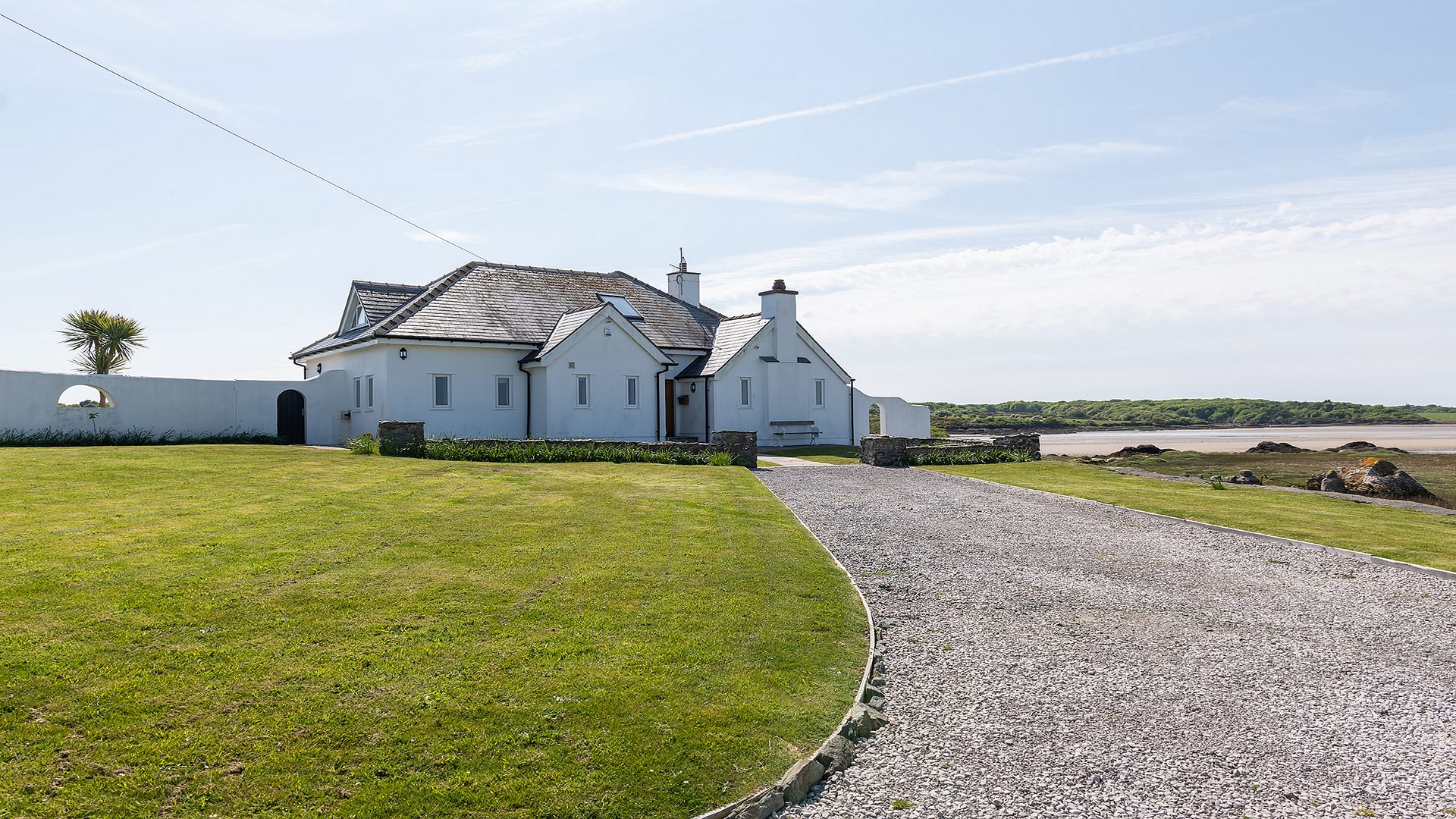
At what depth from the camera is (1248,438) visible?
65.4 metres

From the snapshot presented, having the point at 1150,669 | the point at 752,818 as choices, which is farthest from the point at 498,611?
the point at 1150,669

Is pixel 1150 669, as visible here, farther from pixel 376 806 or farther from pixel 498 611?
pixel 376 806

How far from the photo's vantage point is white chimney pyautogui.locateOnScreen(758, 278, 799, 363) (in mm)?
37656

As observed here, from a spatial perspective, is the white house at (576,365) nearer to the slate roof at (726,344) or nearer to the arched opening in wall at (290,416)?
the slate roof at (726,344)

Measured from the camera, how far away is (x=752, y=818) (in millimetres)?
5523

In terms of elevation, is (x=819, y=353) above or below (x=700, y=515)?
above

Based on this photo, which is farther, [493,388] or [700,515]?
[493,388]

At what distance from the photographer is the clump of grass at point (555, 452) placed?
24.8m

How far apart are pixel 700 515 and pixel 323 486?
6.69 meters

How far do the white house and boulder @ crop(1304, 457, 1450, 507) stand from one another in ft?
58.8

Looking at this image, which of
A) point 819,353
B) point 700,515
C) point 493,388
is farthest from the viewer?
point 819,353

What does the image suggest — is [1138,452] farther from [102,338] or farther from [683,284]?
[102,338]

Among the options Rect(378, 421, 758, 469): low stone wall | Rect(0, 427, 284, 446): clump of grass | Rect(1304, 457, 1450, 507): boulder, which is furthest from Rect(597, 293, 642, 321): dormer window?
Rect(1304, 457, 1450, 507): boulder

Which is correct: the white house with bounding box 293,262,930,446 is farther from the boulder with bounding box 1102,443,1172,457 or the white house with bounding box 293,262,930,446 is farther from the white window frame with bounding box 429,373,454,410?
the boulder with bounding box 1102,443,1172,457
